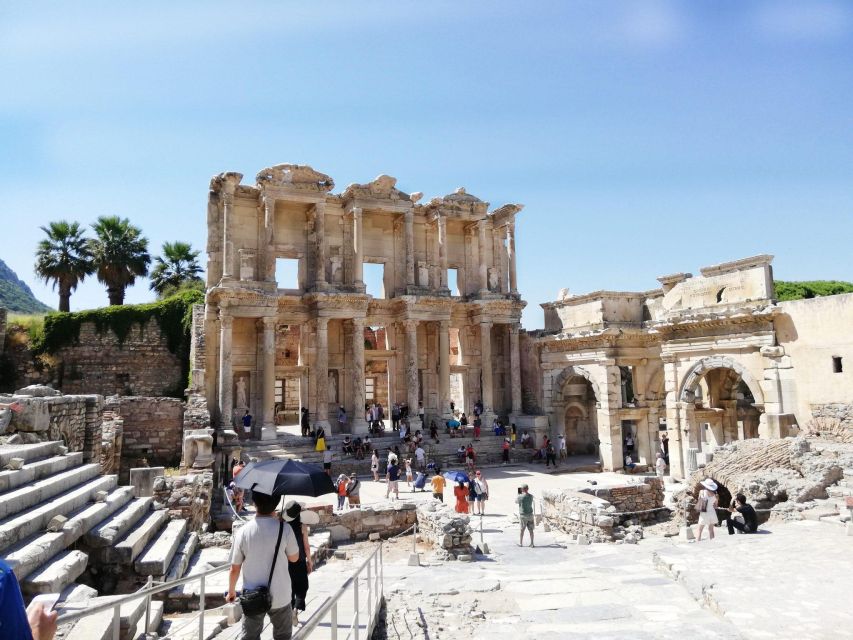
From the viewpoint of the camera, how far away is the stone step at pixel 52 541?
6.52 metres

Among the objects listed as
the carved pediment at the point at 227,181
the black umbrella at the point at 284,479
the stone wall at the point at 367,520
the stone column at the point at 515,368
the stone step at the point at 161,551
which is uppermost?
the carved pediment at the point at 227,181

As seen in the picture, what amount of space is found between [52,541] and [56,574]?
29.2 inches

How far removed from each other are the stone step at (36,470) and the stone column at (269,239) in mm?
14971

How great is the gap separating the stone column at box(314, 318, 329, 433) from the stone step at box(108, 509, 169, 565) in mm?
14371

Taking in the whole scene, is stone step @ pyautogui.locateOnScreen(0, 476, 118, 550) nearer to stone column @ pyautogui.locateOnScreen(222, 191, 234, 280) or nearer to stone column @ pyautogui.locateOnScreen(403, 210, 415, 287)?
stone column @ pyautogui.locateOnScreen(222, 191, 234, 280)

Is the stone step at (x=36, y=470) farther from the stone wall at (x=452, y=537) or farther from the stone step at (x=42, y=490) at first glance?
the stone wall at (x=452, y=537)

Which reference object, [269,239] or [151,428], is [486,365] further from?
[151,428]

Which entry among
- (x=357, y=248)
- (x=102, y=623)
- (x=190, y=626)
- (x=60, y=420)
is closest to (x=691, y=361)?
(x=357, y=248)

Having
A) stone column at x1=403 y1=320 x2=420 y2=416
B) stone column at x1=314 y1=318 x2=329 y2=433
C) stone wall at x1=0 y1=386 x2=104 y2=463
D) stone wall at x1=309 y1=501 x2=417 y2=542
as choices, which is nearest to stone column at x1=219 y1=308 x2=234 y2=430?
stone column at x1=314 y1=318 x2=329 y2=433

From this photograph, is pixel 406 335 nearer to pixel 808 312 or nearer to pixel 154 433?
pixel 154 433

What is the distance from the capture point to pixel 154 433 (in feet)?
74.5

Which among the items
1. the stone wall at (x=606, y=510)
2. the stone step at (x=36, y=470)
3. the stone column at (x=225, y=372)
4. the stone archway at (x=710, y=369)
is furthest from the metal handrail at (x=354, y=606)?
the stone column at (x=225, y=372)

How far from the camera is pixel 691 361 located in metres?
21.3

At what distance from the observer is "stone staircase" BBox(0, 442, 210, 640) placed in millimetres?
6480
